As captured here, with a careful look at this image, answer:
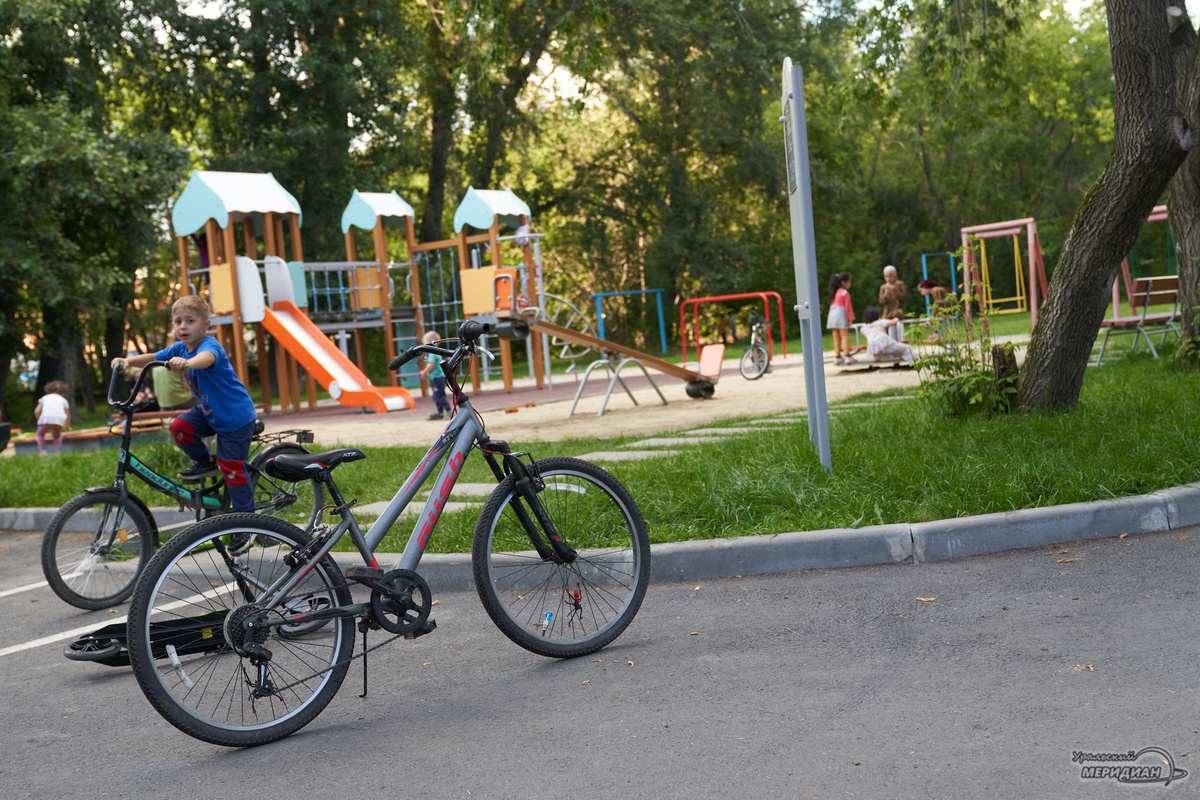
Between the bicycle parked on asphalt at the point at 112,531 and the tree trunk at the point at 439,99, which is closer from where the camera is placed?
the bicycle parked on asphalt at the point at 112,531

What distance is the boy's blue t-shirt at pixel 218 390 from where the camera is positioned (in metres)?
5.57

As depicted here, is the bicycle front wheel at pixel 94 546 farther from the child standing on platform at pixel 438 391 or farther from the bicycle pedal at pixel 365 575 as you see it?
the child standing on platform at pixel 438 391

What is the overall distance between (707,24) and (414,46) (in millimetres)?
6946

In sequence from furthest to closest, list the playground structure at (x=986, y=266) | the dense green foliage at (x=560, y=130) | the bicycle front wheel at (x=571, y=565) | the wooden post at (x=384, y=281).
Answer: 1. the wooden post at (x=384, y=281)
2. the dense green foliage at (x=560, y=130)
3. the playground structure at (x=986, y=266)
4. the bicycle front wheel at (x=571, y=565)

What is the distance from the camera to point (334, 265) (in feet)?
63.6

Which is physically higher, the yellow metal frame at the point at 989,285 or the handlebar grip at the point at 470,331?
the yellow metal frame at the point at 989,285

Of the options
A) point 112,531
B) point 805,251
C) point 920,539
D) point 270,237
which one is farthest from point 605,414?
point 270,237

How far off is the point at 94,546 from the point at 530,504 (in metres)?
2.79

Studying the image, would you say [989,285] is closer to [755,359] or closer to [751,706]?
[755,359]

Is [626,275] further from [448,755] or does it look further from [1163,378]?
[448,755]

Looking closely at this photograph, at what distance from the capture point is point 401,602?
382 centimetres

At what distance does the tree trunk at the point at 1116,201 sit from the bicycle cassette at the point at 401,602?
203 inches

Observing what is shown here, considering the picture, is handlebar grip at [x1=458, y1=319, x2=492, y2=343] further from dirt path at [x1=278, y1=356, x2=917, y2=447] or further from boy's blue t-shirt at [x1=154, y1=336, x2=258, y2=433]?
dirt path at [x1=278, y1=356, x2=917, y2=447]

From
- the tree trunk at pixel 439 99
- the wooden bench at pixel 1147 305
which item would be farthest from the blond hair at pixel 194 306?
the tree trunk at pixel 439 99
